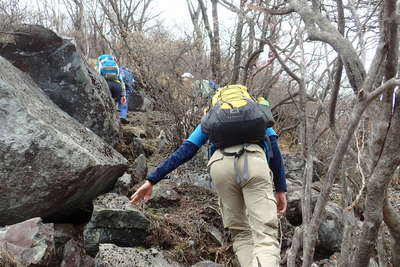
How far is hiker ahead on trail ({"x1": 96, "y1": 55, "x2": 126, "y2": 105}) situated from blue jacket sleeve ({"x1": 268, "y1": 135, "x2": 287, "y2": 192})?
15.2 ft

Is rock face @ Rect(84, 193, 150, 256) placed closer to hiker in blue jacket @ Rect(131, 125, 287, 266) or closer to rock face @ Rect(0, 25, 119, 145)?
hiker in blue jacket @ Rect(131, 125, 287, 266)

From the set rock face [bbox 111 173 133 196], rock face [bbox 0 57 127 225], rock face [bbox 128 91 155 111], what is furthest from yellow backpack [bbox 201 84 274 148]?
rock face [bbox 128 91 155 111]

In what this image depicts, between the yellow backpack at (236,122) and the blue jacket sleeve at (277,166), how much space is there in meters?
0.29

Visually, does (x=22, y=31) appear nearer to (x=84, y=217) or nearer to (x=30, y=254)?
(x=84, y=217)

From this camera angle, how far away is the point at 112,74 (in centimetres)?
700

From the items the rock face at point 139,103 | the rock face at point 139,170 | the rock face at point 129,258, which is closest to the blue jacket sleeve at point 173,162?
the rock face at point 129,258

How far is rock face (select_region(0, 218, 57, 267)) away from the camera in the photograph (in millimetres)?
3023

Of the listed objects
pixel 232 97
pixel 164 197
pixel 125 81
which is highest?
pixel 125 81

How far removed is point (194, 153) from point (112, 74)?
14.8 feet

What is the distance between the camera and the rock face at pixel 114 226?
12.7 feet

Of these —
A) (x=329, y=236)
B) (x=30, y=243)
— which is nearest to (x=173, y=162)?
(x=30, y=243)

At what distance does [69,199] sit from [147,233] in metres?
0.91

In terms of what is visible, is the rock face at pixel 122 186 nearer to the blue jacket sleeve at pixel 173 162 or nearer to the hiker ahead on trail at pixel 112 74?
the blue jacket sleeve at pixel 173 162

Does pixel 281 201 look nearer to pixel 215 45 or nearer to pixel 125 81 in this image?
pixel 215 45
